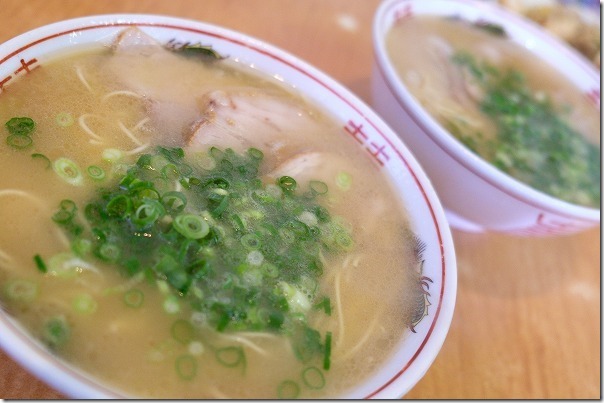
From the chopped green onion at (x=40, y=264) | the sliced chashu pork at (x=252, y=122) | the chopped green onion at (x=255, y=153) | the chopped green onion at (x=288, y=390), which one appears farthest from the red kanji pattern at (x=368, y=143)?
the chopped green onion at (x=40, y=264)

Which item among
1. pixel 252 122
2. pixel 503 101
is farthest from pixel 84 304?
pixel 503 101

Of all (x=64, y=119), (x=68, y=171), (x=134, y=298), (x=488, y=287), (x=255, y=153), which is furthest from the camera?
(x=488, y=287)

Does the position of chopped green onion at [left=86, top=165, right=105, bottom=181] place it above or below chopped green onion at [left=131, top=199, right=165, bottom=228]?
above

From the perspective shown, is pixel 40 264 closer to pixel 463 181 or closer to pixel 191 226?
pixel 191 226

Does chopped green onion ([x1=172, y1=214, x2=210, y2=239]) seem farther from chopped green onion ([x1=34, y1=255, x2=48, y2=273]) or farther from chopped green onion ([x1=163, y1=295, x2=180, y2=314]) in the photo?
chopped green onion ([x1=34, y1=255, x2=48, y2=273])

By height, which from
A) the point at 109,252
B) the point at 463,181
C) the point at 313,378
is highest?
the point at 109,252

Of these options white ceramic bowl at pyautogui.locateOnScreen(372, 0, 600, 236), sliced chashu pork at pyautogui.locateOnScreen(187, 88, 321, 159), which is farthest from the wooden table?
sliced chashu pork at pyautogui.locateOnScreen(187, 88, 321, 159)

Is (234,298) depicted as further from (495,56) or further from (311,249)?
(495,56)

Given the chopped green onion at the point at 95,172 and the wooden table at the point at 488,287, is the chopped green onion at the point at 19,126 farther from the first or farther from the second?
the wooden table at the point at 488,287
